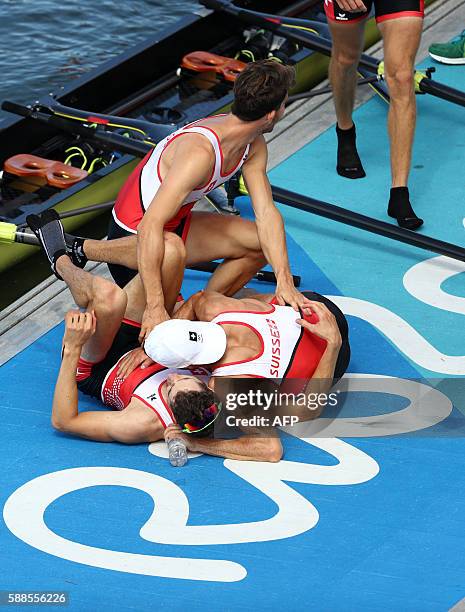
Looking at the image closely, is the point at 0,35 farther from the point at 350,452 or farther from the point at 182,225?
the point at 350,452

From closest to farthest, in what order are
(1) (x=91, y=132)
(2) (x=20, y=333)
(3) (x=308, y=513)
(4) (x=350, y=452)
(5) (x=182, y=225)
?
1. (3) (x=308, y=513)
2. (4) (x=350, y=452)
3. (5) (x=182, y=225)
4. (2) (x=20, y=333)
5. (1) (x=91, y=132)

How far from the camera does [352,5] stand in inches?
221

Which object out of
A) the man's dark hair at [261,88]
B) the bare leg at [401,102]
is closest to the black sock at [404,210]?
the bare leg at [401,102]

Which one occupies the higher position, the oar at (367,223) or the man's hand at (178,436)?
the oar at (367,223)

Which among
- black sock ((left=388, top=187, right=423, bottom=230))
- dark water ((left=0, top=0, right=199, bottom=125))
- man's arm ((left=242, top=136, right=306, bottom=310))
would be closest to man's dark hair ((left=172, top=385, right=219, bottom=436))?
man's arm ((left=242, top=136, right=306, bottom=310))

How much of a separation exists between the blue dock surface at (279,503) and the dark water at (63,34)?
4.29 meters

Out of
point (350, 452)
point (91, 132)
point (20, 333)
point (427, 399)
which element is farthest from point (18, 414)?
point (91, 132)

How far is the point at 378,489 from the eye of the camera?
417cm

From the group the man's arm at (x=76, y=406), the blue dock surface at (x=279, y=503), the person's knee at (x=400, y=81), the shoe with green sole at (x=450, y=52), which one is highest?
the person's knee at (x=400, y=81)

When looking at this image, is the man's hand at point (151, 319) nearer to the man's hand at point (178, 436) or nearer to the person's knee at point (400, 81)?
the man's hand at point (178, 436)

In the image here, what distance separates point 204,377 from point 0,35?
5.89 meters

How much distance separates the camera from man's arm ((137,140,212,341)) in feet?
14.1

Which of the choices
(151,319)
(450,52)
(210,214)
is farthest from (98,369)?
(450,52)

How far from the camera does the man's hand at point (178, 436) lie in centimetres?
425
